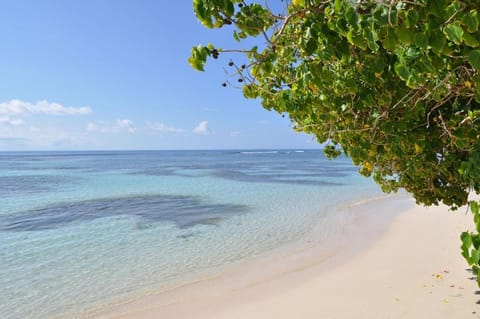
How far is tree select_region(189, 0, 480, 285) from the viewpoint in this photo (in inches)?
51.1

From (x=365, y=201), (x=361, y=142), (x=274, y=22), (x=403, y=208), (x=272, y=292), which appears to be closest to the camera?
(x=274, y=22)

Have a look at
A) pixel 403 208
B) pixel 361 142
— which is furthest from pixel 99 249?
pixel 403 208

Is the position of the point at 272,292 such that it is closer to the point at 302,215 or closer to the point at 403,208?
the point at 302,215

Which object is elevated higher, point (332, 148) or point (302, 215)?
point (332, 148)

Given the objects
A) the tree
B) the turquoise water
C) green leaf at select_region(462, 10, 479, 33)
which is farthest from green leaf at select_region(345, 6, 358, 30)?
the turquoise water

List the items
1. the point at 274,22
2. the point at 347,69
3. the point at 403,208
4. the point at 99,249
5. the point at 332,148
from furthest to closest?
the point at 403,208 < the point at 99,249 < the point at 332,148 < the point at 347,69 < the point at 274,22

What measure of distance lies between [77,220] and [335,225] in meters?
9.88

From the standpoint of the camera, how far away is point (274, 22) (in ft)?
6.88

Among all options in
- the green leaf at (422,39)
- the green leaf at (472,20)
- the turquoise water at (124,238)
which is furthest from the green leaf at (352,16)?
the turquoise water at (124,238)

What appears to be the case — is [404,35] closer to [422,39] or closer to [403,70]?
[422,39]

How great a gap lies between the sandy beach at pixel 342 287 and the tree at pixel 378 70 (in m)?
2.21

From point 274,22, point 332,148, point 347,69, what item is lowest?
Result: point 332,148

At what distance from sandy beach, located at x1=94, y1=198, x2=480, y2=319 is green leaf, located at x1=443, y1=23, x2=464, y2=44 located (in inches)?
190

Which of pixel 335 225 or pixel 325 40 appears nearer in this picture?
pixel 325 40
